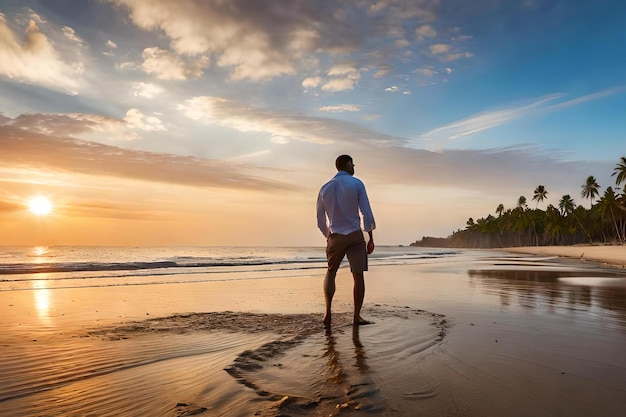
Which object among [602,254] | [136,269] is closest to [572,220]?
[602,254]

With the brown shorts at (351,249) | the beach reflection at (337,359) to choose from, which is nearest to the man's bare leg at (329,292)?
the brown shorts at (351,249)

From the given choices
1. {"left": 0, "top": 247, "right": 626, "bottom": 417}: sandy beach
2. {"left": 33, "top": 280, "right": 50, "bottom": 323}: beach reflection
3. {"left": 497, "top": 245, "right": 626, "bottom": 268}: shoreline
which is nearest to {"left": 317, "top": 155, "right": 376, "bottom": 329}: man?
{"left": 0, "top": 247, "right": 626, "bottom": 417}: sandy beach

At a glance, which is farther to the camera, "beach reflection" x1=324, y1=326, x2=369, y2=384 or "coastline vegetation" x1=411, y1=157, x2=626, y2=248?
"coastline vegetation" x1=411, y1=157, x2=626, y2=248

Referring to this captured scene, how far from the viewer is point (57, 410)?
8.10ft

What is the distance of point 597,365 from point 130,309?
6.59 m

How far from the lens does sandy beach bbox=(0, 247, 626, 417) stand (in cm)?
252

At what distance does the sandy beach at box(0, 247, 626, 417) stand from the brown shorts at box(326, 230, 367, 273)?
2.66 feet

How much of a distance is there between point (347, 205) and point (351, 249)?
1.97 ft

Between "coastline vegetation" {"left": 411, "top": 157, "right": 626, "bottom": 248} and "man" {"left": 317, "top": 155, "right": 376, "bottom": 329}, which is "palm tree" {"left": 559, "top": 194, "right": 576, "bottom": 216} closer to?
"coastline vegetation" {"left": 411, "top": 157, "right": 626, "bottom": 248}

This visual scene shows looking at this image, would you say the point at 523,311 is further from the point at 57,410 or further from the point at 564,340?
the point at 57,410

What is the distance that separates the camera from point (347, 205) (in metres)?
5.34

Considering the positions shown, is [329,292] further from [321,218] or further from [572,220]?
[572,220]

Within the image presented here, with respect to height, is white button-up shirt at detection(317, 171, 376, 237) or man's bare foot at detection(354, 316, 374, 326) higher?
white button-up shirt at detection(317, 171, 376, 237)

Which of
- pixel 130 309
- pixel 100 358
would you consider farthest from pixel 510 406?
pixel 130 309
